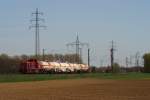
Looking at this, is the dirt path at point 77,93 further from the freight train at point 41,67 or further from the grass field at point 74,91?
the freight train at point 41,67

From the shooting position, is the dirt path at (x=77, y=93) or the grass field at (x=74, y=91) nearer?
the dirt path at (x=77, y=93)

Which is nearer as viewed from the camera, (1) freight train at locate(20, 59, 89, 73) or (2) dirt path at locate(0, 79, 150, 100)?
(2) dirt path at locate(0, 79, 150, 100)

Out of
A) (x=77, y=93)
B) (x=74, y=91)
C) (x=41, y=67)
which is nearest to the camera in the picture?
(x=77, y=93)

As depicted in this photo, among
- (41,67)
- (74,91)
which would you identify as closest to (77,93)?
(74,91)

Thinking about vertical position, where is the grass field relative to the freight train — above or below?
below

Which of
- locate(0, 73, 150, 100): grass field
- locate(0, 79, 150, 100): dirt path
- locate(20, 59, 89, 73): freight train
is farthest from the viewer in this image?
locate(20, 59, 89, 73): freight train

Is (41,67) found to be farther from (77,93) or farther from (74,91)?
(77,93)

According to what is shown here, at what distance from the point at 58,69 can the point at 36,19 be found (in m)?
17.1

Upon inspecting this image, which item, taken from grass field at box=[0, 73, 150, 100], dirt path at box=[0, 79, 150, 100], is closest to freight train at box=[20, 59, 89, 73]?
grass field at box=[0, 73, 150, 100]

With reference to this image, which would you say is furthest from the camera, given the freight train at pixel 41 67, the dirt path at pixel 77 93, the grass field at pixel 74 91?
the freight train at pixel 41 67

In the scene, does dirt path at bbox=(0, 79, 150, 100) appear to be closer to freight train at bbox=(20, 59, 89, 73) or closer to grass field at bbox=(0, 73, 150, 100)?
grass field at bbox=(0, 73, 150, 100)

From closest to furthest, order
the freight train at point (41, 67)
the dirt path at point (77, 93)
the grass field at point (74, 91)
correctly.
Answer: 1. the dirt path at point (77, 93)
2. the grass field at point (74, 91)
3. the freight train at point (41, 67)

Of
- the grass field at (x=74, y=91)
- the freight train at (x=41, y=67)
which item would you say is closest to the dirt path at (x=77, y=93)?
the grass field at (x=74, y=91)

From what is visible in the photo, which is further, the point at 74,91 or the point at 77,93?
the point at 74,91
